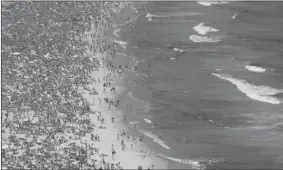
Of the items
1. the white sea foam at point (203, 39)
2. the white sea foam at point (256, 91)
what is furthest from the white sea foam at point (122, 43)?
the white sea foam at point (256, 91)

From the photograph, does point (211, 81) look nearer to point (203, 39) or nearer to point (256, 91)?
point (256, 91)

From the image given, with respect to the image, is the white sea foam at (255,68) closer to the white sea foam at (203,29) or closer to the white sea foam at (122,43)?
the white sea foam at (122,43)

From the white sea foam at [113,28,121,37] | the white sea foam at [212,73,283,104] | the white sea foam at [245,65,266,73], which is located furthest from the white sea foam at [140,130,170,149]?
the white sea foam at [113,28,121,37]

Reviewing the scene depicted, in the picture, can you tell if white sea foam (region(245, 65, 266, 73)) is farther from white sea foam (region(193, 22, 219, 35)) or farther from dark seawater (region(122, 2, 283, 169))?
white sea foam (region(193, 22, 219, 35))

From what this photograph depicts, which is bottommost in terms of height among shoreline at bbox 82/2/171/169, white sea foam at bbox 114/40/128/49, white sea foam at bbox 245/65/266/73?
shoreline at bbox 82/2/171/169

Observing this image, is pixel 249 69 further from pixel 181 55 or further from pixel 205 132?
pixel 205 132

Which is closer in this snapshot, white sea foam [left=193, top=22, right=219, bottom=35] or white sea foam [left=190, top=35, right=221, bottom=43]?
white sea foam [left=190, top=35, right=221, bottom=43]
